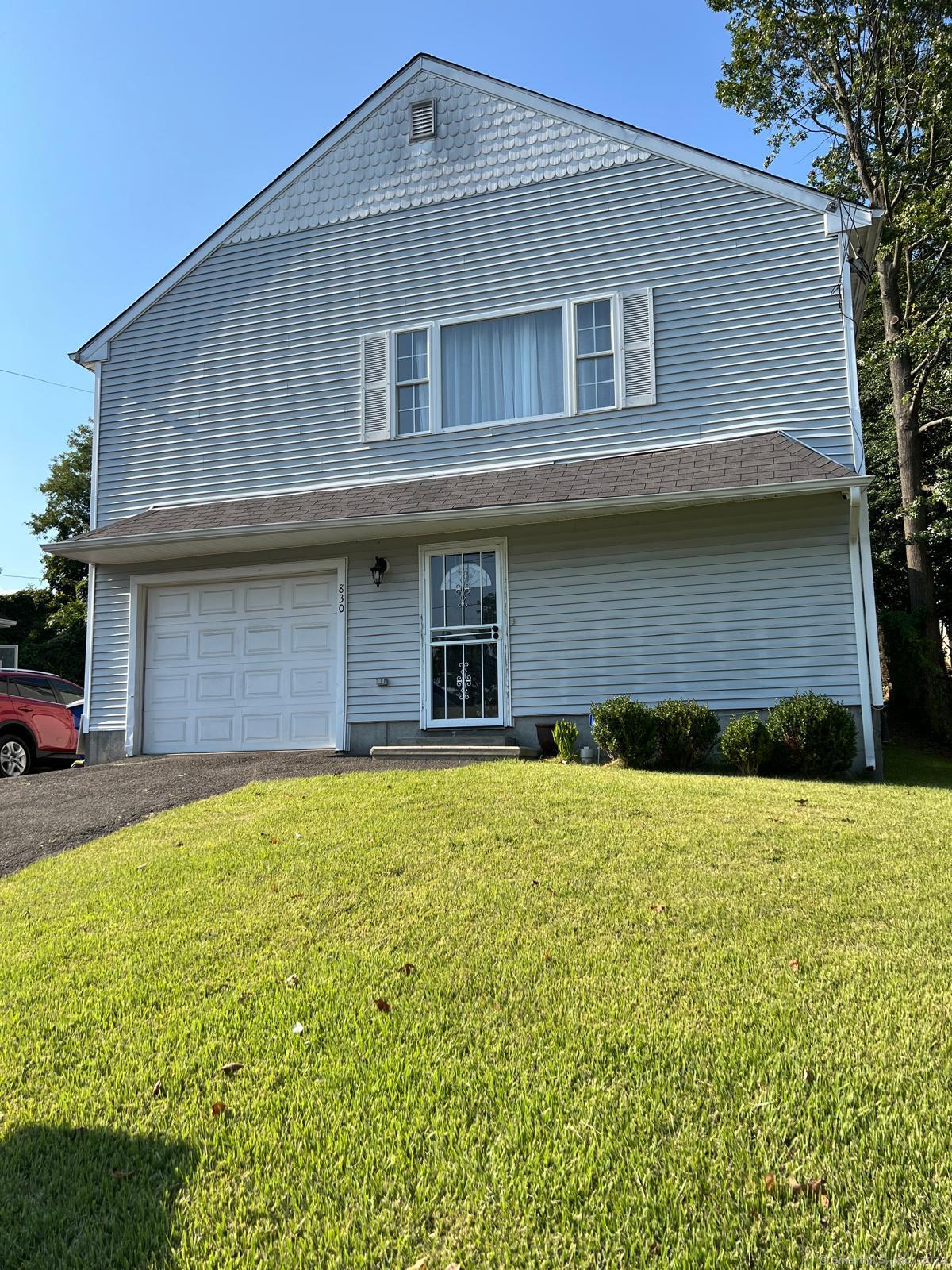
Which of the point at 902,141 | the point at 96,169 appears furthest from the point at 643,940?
the point at 902,141

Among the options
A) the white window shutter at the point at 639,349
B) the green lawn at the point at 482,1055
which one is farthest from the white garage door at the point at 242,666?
the green lawn at the point at 482,1055

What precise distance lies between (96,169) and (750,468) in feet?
39.9

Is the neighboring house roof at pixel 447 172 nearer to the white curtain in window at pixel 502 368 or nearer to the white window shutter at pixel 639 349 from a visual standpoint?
the white window shutter at pixel 639 349

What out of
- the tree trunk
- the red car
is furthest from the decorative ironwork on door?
the tree trunk

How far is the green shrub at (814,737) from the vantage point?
8.24 m

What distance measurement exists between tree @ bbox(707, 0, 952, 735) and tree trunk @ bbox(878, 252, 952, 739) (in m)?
0.03

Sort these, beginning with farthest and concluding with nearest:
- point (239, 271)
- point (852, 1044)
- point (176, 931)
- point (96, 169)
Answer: point (96, 169)
point (239, 271)
point (176, 931)
point (852, 1044)

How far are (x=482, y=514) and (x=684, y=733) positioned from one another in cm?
339

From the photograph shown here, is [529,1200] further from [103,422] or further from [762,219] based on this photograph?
[103,422]

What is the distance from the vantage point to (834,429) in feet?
31.4

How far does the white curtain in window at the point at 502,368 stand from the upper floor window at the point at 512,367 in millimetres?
11

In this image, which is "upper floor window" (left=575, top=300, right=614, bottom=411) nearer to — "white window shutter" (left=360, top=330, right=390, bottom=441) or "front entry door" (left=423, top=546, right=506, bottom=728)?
"front entry door" (left=423, top=546, right=506, bottom=728)

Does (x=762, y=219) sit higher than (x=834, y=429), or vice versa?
(x=762, y=219)

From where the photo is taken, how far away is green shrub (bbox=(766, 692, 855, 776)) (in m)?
8.24
